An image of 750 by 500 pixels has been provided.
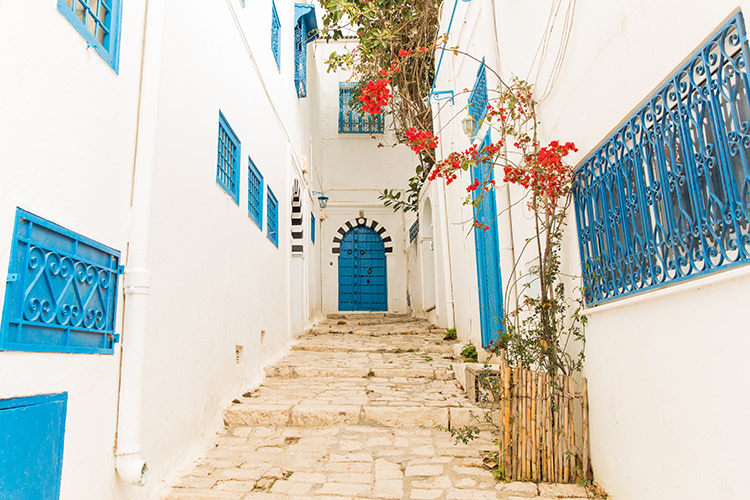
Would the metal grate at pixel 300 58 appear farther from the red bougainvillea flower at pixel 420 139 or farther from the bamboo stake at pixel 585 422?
the bamboo stake at pixel 585 422

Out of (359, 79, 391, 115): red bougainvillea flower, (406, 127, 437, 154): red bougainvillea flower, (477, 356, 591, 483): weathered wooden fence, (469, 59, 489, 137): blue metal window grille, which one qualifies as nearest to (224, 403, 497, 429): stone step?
(477, 356, 591, 483): weathered wooden fence

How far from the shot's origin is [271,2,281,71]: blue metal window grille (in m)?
7.78

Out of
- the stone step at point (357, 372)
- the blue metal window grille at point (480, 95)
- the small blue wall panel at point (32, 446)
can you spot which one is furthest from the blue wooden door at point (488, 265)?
the small blue wall panel at point (32, 446)

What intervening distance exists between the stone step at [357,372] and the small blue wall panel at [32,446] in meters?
3.83

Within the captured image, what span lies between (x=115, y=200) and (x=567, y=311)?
269cm

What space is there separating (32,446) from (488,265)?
15.4 ft

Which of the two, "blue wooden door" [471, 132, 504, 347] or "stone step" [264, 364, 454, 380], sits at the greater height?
"blue wooden door" [471, 132, 504, 347]

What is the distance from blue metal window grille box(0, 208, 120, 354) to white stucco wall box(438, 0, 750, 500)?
100 inches

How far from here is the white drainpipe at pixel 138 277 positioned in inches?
109

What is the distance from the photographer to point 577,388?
10.7ft

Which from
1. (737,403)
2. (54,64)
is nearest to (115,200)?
(54,64)

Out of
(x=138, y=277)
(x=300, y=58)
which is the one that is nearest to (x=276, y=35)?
(x=300, y=58)

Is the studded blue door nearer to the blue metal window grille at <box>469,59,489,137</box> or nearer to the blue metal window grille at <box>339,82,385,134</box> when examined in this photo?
the blue metal window grille at <box>339,82,385,134</box>

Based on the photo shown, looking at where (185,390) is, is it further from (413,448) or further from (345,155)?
(345,155)
